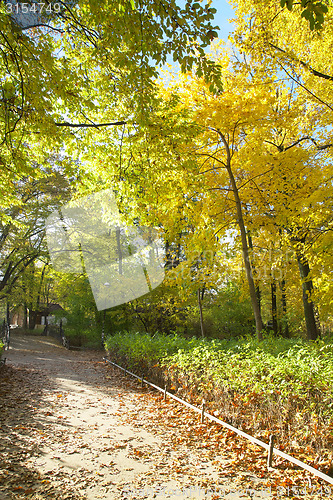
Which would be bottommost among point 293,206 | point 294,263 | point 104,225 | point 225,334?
point 225,334

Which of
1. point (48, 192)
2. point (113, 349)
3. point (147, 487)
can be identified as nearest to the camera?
point (147, 487)

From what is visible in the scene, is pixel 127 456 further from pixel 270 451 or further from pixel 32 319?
pixel 32 319

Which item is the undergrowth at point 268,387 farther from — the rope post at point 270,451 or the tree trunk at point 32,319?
the tree trunk at point 32,319

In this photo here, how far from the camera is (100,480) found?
3.68 m

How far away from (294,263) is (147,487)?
33.5ft

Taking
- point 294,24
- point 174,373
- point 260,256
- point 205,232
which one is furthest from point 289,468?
point 260,256

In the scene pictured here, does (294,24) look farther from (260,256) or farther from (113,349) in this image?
(113,349)

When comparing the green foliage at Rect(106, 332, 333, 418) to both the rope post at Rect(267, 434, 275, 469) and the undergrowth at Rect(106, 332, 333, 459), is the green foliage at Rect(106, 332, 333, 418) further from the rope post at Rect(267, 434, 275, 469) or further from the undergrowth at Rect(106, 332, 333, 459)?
the rope post at Rect(267, 434, 275, 469)

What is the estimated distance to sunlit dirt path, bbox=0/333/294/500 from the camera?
11.3 ft

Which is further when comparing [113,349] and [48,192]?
[48,192]

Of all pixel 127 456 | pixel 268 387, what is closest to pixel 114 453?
pixel 127 456

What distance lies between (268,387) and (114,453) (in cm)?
240

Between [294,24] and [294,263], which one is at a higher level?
[294,24]

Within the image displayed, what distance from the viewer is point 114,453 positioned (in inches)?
175
